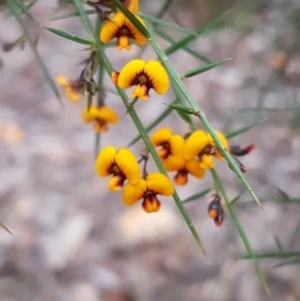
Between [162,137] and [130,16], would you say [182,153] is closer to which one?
[162,137]

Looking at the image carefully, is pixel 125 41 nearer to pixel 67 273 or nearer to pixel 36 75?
pixel 67 273

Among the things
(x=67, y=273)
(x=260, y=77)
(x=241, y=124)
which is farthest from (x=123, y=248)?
(x=260, y=77)

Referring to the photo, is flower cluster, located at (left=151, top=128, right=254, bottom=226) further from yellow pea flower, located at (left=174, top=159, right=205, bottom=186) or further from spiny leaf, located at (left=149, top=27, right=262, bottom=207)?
spiny leaf, located at (left=149, top=27, right=262, bottom=207)

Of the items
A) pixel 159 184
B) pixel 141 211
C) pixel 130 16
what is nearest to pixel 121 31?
pixel 130 16

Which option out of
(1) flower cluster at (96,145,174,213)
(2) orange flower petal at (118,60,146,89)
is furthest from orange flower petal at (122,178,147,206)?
(2) orange flower petal at (118,60,146,89)

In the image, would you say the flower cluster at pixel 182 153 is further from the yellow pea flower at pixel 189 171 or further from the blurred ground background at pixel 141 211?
the blurred ground background at pixel 141 211

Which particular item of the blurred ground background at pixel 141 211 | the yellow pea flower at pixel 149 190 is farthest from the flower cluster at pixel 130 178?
the blurred ground background at pixel 141 211
